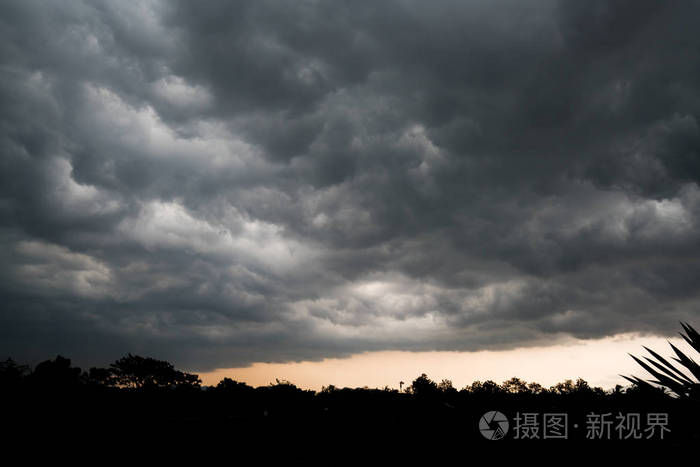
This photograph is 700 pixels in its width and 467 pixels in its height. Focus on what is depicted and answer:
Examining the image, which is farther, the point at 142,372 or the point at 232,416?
the point at 142,372

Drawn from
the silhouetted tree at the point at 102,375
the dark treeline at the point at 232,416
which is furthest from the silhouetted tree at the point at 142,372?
the dark treeline at the point at 232,416

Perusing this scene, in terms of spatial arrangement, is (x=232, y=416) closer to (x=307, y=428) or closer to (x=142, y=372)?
(x=307, y=428)

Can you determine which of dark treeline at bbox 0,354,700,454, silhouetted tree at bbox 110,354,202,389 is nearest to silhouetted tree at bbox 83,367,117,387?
silhouetted tree at bbox 110,354,202,389

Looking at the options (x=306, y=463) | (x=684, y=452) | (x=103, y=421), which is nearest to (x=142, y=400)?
(x=103, y=421)

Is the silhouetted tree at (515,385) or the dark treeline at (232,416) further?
the silhouetted tree at (515,385)

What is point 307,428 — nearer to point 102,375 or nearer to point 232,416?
point 232,416

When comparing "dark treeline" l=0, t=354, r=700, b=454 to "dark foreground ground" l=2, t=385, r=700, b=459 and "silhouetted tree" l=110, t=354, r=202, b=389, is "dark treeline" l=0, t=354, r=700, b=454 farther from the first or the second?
"silhouetted tree" l=110, t=354, r=202, b=389

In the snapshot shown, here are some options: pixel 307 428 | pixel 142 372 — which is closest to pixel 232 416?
pixel 307 428

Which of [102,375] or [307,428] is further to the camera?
[102,375]

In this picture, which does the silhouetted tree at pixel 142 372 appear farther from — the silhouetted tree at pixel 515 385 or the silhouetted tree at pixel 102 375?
the silhouetted tree at pixel 515 385

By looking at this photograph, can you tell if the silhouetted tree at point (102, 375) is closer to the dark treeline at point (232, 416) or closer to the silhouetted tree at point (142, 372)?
the silhouetted tree at point (142, 372)

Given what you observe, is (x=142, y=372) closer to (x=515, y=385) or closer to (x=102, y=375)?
(x=102, y=375)

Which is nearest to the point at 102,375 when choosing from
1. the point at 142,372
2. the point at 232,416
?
the point at 142,372

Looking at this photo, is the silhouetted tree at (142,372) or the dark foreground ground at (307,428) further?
the silhouetted tree at (142,372)
